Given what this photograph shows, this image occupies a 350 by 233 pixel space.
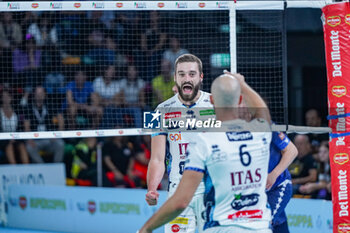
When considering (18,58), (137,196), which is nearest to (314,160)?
(137,196)

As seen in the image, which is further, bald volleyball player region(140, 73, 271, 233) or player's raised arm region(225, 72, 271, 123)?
player's raised arm region(225, 72, 271, 123)

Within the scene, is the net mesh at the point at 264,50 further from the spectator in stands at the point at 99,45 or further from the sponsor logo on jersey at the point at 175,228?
the sponsor logo on jersey at the point at 175,228

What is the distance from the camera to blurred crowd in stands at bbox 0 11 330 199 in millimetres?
12211

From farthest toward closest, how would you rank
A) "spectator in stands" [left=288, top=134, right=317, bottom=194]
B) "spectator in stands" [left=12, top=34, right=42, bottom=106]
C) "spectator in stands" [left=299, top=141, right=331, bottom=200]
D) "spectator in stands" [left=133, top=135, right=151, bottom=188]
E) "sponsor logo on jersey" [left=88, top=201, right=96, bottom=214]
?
"spectator in stands" [left=12, top=34, right=42, bottom=106] < "spectator in stands" [left=133, top=135, right=151, bottom=188] < "sponsor logo on jersey" [left=88, top=201, right=96, bottom=214] < "spectator in stands" [left=288, top=134, right=317, bottom=194] < "spectator in stands" [left=299, top=141, right=331, bottom=200]

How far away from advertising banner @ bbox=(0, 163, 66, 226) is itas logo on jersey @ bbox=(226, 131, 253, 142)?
28.6 feet

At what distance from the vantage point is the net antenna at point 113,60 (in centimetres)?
1184

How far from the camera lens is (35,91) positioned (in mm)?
12945

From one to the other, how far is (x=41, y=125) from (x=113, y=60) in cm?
220

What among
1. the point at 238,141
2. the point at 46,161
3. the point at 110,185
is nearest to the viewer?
the point at 238,141

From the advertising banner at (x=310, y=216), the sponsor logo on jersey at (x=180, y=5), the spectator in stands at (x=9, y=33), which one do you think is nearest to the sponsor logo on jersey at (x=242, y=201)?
the sponsor logo on jersey at (x=180, y=5)

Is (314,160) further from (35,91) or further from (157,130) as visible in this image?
(35,91)

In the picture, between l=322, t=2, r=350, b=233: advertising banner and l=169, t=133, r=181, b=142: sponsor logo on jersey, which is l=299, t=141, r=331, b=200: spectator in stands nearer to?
l=322, t=2, r=350, b=233: advertising banner

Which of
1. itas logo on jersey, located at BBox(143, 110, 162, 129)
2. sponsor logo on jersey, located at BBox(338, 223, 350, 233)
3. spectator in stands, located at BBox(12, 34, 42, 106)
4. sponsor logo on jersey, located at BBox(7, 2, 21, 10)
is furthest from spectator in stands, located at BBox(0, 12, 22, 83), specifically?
sponsor logo on jersey, located at BBox(338, 223, 350, 233)

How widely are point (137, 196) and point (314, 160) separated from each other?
300 centimetres
